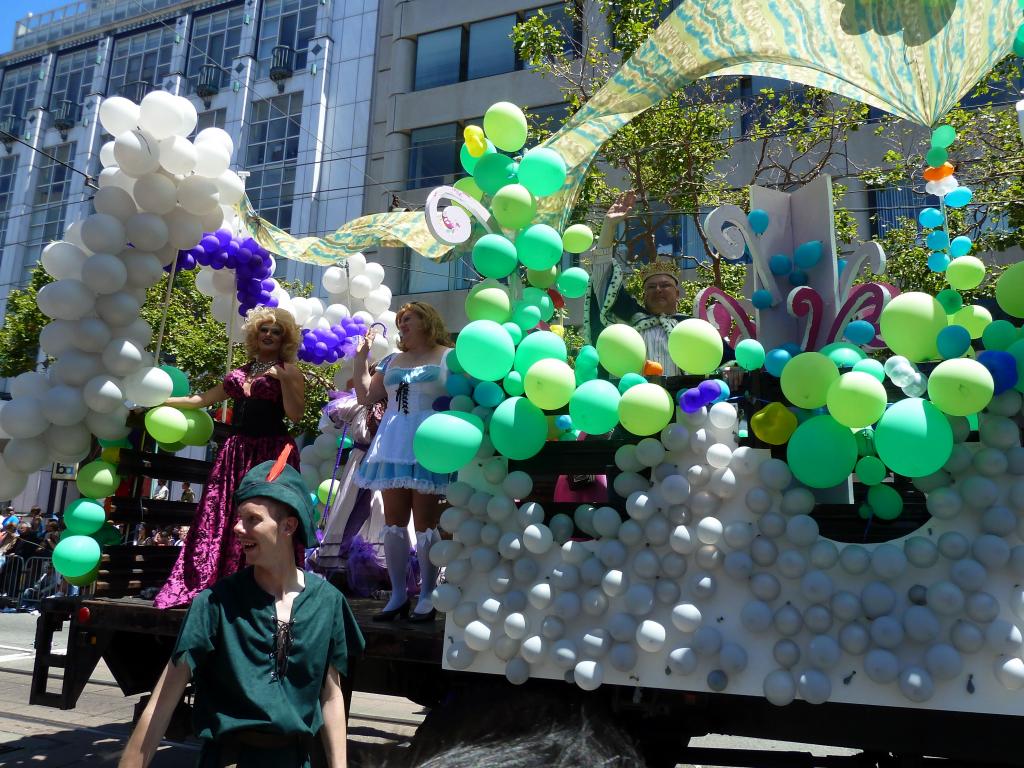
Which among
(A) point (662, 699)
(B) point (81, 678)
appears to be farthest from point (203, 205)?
(A) point (662, 699)

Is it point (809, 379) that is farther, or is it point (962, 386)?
point (809, 379)

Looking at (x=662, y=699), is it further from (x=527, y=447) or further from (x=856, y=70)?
(x=856, y=70)

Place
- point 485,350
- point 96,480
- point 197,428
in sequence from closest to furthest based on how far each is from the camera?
point 485,350
point 96,480
point 197,428

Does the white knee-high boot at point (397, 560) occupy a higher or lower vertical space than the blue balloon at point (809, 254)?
lower

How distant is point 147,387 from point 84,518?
800mm

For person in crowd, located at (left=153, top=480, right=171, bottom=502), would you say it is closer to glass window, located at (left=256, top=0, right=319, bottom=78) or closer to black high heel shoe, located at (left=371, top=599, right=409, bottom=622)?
black high heel shoe, located at (left=371, top=599, right=409, bottom=622)

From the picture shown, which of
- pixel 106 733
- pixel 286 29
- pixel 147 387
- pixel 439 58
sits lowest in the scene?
pixel 106 733

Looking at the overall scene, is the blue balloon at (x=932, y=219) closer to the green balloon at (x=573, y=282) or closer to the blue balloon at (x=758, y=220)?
the blue balloon at (x=758, y=220)

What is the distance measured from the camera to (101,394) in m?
4.58

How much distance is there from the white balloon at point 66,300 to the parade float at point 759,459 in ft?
1.60

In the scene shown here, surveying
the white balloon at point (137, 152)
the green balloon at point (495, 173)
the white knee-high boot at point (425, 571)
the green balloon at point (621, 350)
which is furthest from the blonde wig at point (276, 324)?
the green balloon at point (621, 350)

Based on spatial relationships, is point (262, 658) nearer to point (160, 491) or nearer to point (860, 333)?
point (860, 333)

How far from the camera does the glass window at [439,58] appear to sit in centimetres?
2258

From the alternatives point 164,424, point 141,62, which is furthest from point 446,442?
point 141,62
